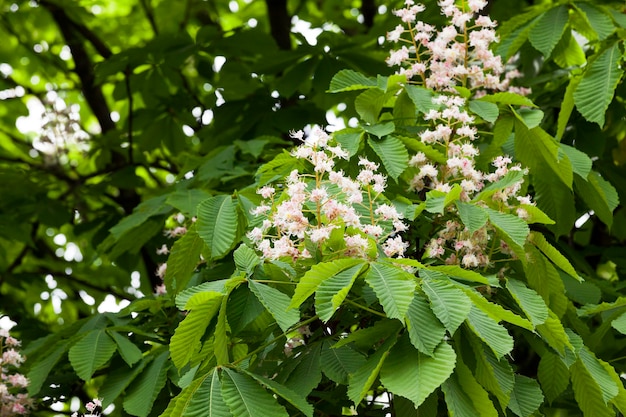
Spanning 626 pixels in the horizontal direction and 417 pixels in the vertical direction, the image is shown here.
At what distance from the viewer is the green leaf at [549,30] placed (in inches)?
131

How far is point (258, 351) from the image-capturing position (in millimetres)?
2389

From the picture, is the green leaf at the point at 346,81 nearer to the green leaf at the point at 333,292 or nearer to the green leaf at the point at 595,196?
the green leaf at the point at 595,196

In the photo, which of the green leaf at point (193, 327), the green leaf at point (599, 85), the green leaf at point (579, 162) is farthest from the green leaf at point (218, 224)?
the green leaf at point (599, 85)

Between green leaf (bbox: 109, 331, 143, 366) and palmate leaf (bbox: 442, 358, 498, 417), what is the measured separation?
1.35m

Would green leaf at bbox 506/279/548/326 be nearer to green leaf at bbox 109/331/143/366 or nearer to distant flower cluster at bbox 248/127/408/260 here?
distant flower cluster at bbox 248/127/408/260

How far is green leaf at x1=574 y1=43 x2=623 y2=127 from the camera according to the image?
3061 millimetres

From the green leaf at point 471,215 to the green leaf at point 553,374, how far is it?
0.54m

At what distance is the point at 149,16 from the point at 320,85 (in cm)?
268

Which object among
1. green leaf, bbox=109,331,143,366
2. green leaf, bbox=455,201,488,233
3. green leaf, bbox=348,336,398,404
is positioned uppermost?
green leaf, bbox=455,201,488,233

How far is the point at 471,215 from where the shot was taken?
2420 millimetres

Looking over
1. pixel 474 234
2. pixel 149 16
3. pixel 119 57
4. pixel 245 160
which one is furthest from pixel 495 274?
pixel 149 16

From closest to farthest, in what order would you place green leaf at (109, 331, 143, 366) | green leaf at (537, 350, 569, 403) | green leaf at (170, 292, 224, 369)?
green leaf at (170, 292, 224, 369) → green leaf at (537, 350, 569, 403) → green leaf at (109, 331, 143, 366)

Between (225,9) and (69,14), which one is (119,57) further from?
(225,9)

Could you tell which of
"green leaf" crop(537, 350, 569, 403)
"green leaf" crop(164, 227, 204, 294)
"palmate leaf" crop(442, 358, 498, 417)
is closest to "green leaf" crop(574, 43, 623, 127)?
"green leaf" crop(537, 350, 569, 403)
